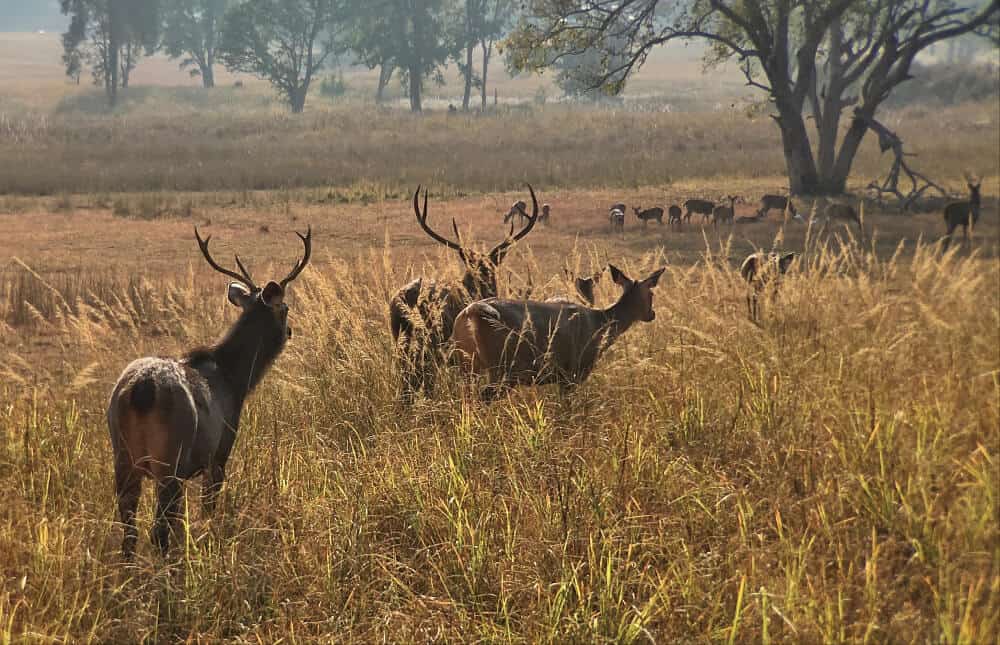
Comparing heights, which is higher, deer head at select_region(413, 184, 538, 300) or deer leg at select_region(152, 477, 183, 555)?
deer head at select_region(413, 184, 538, 300)

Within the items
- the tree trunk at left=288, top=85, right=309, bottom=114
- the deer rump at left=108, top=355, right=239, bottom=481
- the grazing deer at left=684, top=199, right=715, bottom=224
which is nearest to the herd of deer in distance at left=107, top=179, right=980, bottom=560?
the deer rump at left=108, top=355, right=239, bottom=481

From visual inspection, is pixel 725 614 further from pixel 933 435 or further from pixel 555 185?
pixel 555 185

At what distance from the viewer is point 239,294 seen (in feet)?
19.2

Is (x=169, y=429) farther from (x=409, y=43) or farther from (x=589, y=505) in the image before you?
(x=409, y=43)

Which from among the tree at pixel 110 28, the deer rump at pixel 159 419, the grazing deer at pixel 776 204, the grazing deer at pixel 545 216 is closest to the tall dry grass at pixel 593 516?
the deer rump at pixel 159 419

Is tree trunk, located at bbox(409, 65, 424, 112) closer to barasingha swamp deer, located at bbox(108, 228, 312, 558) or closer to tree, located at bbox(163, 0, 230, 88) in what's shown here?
tree, located at bbox(163, 0, 230, 88)

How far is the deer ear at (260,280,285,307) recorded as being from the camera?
546cm

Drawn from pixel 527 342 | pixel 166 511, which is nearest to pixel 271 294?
pixel 166 511

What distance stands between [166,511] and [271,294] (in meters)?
1.32

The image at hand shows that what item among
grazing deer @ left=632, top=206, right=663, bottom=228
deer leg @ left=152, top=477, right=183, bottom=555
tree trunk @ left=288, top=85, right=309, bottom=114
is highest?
tree trunk @ left=288, top=85, right=309, bottom=114

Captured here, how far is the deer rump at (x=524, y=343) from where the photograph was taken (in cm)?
620

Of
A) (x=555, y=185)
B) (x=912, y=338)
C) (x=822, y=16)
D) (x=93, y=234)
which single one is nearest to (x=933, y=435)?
(x=912, y=338)

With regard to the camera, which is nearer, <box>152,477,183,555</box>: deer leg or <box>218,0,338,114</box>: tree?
<box>152,477,183,555</box>: deer leg

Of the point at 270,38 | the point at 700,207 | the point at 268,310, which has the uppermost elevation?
the point at 270,38
